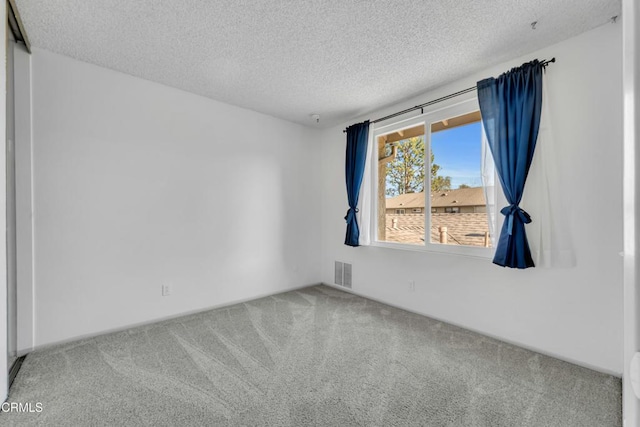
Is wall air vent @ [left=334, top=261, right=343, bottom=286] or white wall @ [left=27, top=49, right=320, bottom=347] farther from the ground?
white wall @ [left=27, top=49, right=320, bottom=347]

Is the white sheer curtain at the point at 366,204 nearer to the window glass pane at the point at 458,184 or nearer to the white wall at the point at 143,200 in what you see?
the window glass pane at the point at 458,184

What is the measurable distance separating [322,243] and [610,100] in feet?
11.1

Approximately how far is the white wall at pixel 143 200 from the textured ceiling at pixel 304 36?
0.33 m

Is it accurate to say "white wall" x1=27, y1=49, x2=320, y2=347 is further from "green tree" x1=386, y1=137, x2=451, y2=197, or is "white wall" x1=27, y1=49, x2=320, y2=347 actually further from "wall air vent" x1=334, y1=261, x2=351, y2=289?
"green tree" x1=386, y1=137, x2=451, y2=197

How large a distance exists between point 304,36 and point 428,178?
1.91 m

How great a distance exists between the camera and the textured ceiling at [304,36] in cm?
185

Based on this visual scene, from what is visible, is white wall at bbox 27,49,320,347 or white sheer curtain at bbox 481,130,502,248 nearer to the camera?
white wall at bbox 27,49,320,347

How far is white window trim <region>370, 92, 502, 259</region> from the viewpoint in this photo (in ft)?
8.90

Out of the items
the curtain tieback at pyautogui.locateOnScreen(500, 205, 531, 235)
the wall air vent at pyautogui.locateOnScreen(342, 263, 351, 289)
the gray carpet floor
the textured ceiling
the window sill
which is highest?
the textured ceiling

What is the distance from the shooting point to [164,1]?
1.80 meters

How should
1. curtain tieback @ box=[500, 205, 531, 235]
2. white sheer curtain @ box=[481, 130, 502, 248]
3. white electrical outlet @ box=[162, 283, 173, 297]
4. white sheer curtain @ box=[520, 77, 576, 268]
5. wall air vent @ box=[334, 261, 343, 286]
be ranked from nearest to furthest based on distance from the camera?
white sheer curtain @ box=[520, 77, 576, 268], curtain tieback @ box=[500, 205, 531, 235], white sheer curtain @ box=[481, 130, 502, 248], white electrical outlet @ box=[162, 283, 173, 297], wall air vent @ box=[334, 261, 343, 286]

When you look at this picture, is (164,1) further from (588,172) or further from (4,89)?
(588,172)

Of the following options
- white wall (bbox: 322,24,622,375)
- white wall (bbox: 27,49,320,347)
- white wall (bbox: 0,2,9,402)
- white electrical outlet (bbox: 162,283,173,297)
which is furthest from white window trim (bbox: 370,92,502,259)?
white wall (bbox: 0,2,9,402)

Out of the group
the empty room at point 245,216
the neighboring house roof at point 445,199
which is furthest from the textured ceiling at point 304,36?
the neighboring house roof at point 445,199
